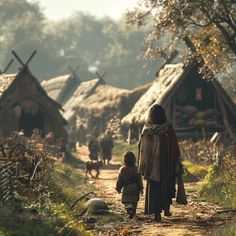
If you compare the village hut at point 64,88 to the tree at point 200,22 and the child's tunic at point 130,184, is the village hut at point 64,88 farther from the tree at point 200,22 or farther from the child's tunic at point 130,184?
the child's tunic at point 130,184

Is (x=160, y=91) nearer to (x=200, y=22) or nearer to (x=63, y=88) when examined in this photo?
(x=200, y=22)

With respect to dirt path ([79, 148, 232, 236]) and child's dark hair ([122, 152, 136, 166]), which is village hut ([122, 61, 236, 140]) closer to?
dirt path ([79, 148, 232, 236])

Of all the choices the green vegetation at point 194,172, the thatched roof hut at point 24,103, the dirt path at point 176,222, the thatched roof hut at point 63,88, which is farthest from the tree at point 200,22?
the thatched roof hut at point 63,88

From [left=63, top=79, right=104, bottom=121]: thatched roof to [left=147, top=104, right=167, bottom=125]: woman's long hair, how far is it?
1446 inches

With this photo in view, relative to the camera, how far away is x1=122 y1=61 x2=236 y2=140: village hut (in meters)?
26.7

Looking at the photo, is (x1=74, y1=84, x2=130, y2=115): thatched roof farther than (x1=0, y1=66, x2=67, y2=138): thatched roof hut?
Yes

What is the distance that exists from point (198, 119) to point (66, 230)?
21.3 m

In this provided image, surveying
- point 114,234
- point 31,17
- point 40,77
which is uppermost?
point 31,17

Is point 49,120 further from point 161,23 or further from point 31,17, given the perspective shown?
point 31,17

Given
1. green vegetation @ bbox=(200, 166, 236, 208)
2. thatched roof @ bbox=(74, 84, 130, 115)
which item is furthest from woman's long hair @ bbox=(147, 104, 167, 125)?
thatched roof @ bbox=(74, 84, 130, 115)

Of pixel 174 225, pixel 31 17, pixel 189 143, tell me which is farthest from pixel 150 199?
pixel 31 17

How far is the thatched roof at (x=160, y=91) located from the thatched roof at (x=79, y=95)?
16.9m

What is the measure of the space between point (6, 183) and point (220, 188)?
23.5 ft

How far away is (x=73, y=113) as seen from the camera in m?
47.4
